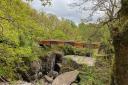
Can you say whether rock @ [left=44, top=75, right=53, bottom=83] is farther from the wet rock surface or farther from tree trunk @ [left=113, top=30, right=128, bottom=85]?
tree trunk @ [left=113, top=30, right=128, bottom=85]

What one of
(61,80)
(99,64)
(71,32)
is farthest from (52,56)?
(71,32)

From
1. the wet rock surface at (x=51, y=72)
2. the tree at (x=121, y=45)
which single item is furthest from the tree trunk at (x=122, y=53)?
the wet rock surface at (x=51, y=72)

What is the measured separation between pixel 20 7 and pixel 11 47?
5.00 feet

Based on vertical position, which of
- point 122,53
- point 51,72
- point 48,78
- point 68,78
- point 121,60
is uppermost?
point 122,53

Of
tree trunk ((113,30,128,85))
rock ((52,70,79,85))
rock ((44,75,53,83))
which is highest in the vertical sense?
tree trunk ((113,30,128,85))

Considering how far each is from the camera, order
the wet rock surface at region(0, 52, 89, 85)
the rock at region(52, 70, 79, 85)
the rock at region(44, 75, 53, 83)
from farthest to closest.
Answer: the rock at region(44, 75, 53, 83)
the wet rock surface at region(0, 52, 89, 85)
the rock at region(52, 70, 79, 85)

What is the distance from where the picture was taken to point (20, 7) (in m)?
9.04

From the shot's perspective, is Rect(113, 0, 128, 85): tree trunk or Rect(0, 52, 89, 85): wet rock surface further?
Rect(0, 52, 89, 85): wet rock surface

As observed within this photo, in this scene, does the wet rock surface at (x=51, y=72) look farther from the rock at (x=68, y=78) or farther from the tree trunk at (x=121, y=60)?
the tree trunk at (x=121, y=60)

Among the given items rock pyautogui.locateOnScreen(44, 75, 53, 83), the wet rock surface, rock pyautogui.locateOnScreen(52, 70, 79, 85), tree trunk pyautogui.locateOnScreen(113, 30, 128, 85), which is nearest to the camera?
tree trunk pyautogui.locateOnScreen(113, 30, 128, 85)

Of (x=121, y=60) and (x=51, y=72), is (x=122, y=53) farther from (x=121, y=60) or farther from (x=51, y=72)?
(x=51, y=72)

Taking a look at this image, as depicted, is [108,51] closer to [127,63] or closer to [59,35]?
[127,63]

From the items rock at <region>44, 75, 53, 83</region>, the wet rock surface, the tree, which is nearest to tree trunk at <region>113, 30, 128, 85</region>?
the tree

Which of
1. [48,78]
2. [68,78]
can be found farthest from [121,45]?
[48,78]
